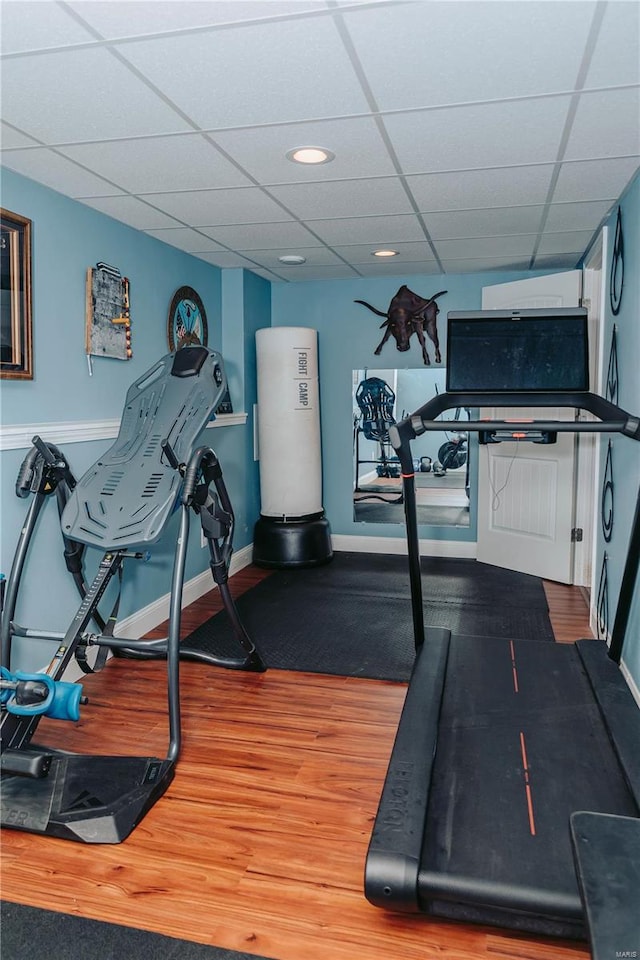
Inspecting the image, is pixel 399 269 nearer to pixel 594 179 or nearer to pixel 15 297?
pixel 594 179

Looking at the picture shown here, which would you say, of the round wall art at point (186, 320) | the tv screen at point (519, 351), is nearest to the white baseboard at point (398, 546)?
the round wall art at point (186, 320)

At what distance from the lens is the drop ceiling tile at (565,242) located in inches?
153

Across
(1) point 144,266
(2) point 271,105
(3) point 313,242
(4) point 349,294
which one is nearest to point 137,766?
(2) point 271,105

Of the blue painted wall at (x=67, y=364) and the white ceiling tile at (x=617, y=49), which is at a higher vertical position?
the white ceiling tile at (x=617, y=49)

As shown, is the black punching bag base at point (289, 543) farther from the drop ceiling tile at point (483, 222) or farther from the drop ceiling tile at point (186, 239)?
the drop ceiling tile at point (483, 222)

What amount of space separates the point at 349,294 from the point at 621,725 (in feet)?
13.1

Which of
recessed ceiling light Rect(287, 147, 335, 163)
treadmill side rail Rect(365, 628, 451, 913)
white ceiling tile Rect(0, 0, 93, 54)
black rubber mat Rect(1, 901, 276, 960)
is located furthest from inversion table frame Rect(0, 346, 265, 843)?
white ceiling tile Rect(0, 0, 93, 54)

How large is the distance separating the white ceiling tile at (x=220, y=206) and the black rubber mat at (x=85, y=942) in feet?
8.99

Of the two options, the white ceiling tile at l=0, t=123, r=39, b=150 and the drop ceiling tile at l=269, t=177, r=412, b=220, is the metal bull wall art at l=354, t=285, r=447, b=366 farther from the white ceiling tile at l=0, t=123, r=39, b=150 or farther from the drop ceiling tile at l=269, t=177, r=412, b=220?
the white ceiling tile at l=0, t=123, r=39, b=150

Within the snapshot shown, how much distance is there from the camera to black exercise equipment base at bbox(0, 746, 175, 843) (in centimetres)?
207

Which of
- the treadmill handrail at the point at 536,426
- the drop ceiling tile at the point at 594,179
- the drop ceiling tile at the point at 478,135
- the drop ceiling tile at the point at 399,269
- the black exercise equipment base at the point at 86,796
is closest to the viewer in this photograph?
the black exercise equipment base at the point at 86,796

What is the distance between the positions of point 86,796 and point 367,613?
7.22 feet

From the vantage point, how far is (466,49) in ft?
6.08

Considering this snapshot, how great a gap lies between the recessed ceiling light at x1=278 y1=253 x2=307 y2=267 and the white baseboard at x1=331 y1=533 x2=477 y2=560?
7.37ft
